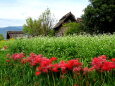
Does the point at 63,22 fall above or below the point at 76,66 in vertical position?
above

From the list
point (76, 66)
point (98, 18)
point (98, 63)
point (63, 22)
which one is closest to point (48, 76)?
point (76, 66)

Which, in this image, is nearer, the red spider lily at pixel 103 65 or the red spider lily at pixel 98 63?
the red spider lily at pixel 103 65

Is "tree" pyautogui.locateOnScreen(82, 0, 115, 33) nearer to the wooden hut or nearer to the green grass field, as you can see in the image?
the wooden hut

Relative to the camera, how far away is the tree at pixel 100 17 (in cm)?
3094

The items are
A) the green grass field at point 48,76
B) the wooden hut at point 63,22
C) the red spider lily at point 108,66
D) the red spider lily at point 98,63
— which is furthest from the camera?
the wooden hut at point 63,22

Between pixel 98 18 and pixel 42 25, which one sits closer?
pixel 98 18

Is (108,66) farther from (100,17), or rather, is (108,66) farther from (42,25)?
(42,25)

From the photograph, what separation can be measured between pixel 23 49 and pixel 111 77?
310 inches

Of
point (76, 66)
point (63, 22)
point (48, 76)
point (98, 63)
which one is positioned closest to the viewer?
point (98, 63)

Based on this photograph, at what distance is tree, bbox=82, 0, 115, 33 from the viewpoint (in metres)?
30.9

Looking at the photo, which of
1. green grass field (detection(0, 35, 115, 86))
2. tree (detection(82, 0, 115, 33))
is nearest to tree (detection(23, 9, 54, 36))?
tree (detection(82, 0, 115, 33))

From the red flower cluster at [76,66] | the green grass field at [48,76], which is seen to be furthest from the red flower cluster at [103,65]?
the green grass field at [48,76]

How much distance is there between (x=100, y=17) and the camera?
31.5 m

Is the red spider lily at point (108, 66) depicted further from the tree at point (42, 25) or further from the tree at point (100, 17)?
the tree at point (42, 25)
